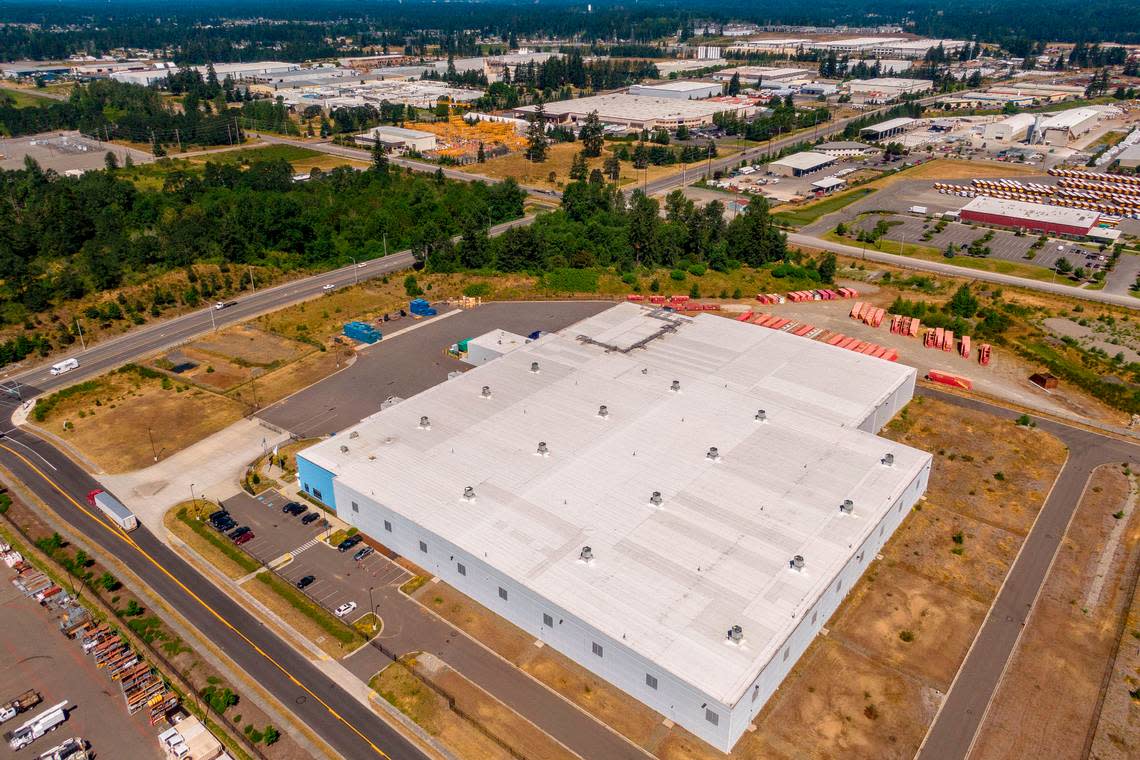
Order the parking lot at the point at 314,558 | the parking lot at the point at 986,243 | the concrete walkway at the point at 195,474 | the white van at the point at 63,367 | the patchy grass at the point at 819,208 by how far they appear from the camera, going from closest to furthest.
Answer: the parking lot at the point at 314,558 < the concrete walkway at the point at 195,474 < the white van at the point at 63,367 < the parking lot at the point at 986,243 < the patchy grass at the point at 819,208

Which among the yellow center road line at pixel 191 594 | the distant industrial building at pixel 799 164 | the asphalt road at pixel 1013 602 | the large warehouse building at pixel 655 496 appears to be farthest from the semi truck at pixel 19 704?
the distant industrial building at pixel 799 164

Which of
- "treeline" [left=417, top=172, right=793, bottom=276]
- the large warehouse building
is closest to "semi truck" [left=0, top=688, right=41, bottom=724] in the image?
the large warehouse building

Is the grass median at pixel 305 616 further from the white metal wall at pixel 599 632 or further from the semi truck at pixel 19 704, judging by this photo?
the semi truck at pixel 19 704

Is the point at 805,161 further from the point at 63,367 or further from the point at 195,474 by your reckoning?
the point at 195,474

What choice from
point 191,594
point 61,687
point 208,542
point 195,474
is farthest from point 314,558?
point 195,474

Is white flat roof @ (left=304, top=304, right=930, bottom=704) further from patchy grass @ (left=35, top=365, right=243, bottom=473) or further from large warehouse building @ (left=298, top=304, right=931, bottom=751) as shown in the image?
patchy grass @ (left=35, top=365, right=243, bottom=473)

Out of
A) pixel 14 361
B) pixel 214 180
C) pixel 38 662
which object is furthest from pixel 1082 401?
pixel 214 180

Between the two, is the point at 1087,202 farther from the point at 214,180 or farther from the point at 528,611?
the point at 214,180
